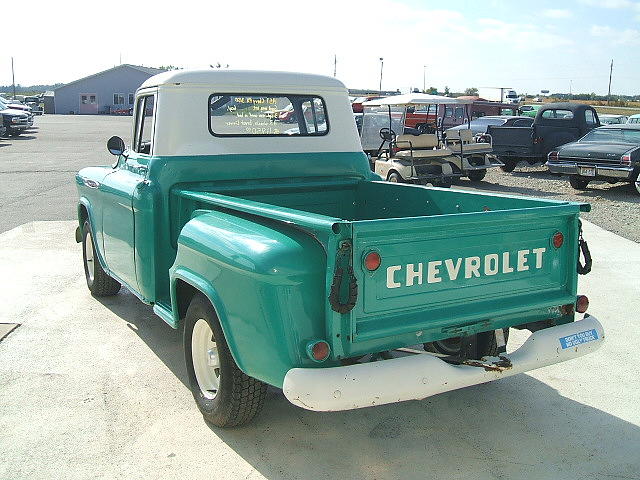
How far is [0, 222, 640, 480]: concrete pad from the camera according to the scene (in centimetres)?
352

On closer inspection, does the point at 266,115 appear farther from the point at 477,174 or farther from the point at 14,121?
the point at 14,121

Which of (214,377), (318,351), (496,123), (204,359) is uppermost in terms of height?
(496,123)

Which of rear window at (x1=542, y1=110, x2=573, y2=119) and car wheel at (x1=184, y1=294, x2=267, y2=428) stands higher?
rear window at (x1=542, y1=110, x2=573, y2=119)

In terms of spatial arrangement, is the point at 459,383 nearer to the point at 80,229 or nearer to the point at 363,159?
the point at 363,159

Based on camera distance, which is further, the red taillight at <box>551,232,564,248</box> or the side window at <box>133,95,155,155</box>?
the side window at <box>133,95,155,155</box>

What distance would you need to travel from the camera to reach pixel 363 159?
18.3 ft

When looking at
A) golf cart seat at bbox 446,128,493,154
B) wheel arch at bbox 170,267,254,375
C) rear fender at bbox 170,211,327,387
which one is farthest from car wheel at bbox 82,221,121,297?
golf cart seat at bbox 446,128,493,154

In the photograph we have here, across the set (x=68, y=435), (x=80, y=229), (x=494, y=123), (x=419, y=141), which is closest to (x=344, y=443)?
(x=68, y=435)

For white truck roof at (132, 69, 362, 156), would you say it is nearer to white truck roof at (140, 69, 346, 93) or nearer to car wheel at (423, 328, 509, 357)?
white truck roof at (140, 69, 346, 93)

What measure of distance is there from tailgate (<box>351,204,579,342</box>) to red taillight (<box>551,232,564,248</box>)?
0.02 meters

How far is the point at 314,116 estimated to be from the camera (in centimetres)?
552

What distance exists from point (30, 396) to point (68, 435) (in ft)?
2.19

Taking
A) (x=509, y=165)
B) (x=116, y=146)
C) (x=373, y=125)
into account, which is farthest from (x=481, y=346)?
(x=509, y=165)

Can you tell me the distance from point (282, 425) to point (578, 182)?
12240mm
